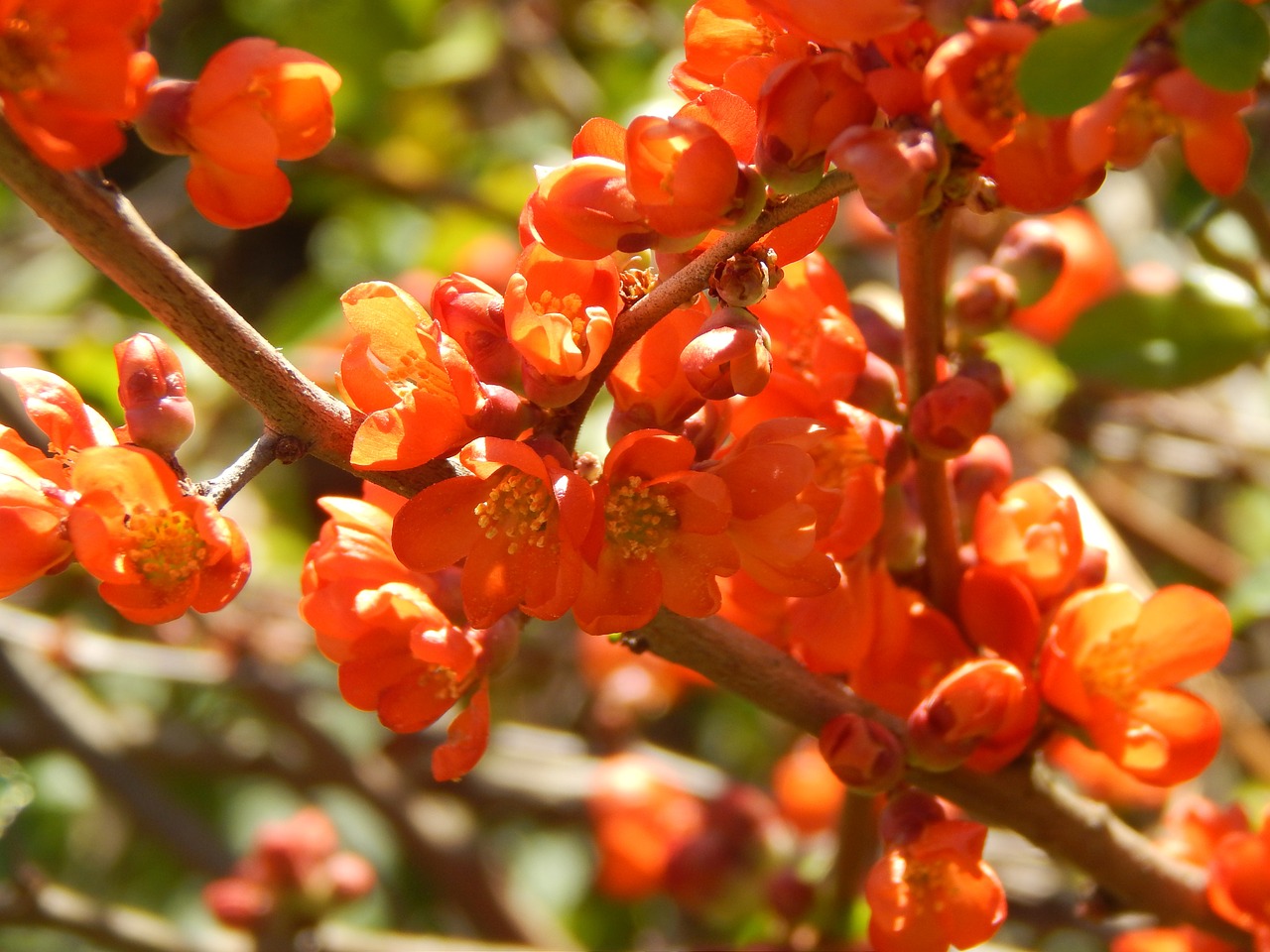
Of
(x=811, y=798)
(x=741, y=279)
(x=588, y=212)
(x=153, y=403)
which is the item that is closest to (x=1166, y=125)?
(x=741, y=279)

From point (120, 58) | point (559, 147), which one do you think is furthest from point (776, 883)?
point (559, 147)

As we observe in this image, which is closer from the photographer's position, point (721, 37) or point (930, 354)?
point (721, 37)

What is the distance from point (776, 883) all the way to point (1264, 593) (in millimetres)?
787

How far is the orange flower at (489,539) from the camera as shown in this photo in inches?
39.9

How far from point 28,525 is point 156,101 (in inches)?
13.4

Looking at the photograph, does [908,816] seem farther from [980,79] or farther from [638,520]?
[980,79]

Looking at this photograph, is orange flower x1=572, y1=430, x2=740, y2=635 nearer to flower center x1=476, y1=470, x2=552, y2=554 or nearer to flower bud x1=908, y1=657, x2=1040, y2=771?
flower center x1=476, y1=470, x2=552, y2=554

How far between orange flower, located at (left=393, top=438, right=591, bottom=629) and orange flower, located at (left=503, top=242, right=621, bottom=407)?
7 cm

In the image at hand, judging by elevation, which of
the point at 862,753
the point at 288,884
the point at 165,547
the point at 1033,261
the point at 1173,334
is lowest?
the point at 288,884

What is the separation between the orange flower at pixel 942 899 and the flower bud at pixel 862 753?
7 cm

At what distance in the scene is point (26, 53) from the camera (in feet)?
2.82

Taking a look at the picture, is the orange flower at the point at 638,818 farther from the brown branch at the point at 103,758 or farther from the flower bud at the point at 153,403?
the flower bud at the point at 153,403

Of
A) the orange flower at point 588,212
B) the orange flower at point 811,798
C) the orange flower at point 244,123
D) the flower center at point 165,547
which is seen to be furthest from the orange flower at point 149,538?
the orange flower at point 811,798

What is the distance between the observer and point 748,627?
1.30 m
